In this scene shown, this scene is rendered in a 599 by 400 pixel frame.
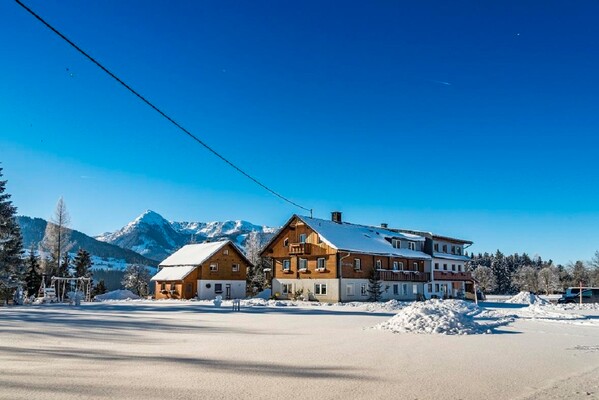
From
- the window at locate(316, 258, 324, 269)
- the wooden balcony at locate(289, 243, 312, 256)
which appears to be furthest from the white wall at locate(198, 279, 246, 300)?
the window at locate(316, 258, 324, 269)

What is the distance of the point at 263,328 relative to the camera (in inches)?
773

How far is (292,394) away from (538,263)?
551ft

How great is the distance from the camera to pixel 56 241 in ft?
184

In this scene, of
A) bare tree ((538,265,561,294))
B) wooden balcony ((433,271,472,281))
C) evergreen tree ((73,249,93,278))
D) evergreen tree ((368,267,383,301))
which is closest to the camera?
evergreen tree ((368,267,383,301))

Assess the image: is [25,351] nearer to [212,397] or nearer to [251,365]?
[251,365]

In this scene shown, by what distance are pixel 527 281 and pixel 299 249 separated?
2962 inches

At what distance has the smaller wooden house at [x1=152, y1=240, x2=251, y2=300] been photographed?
5347 centimetres

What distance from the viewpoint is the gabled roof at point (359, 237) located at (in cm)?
4891

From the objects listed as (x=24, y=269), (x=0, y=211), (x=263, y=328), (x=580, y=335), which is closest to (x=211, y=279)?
(x=24, y=269)

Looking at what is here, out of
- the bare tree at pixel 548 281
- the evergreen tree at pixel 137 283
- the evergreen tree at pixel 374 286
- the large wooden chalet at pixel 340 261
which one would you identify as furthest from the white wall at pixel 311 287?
the bare tree at pixel 548 281

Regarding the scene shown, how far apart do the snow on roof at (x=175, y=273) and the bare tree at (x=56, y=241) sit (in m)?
12.1

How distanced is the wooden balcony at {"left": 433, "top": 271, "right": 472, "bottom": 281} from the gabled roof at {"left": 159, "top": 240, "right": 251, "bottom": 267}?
24361 millimetres

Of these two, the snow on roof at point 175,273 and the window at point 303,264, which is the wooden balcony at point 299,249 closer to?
the window at point 303,264

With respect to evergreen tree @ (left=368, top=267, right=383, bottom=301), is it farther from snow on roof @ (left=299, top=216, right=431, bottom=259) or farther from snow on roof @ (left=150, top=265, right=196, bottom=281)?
snow on roof @ (left=150, top=265, right=196, bottom=281)
